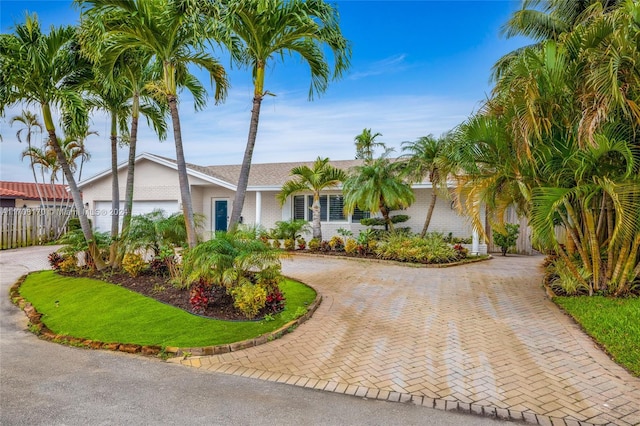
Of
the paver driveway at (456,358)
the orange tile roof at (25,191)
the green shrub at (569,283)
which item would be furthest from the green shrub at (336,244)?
the orange tile roof at (25,191)

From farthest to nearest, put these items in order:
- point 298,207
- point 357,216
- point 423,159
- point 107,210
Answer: point 107,210, point 298,207, point 357,216, point 423,159

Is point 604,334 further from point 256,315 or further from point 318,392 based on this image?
point 256,315

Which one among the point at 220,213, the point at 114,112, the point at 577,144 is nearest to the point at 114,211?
the point at 114,112

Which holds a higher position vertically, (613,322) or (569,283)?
(569,283)

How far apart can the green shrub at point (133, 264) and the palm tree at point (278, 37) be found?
3.22 meters

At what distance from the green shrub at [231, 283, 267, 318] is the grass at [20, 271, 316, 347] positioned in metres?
0.26

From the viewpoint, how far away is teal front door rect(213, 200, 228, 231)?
19656 mm

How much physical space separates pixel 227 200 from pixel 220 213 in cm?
83

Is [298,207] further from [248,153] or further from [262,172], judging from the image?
[248,153]

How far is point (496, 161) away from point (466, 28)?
8280 mm

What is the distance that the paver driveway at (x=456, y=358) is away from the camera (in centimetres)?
386

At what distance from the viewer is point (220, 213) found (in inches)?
779

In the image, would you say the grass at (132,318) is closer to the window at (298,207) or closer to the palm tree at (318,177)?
the palm tree at (318,177)

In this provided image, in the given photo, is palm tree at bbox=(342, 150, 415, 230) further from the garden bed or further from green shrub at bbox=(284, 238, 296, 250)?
the garden bed
